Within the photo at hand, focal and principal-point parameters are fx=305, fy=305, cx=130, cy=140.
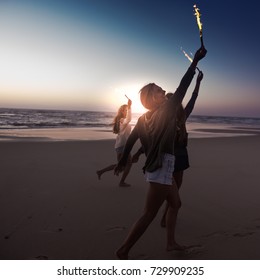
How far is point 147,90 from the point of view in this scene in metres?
3.03

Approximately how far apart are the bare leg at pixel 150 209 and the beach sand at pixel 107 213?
1.75 ft

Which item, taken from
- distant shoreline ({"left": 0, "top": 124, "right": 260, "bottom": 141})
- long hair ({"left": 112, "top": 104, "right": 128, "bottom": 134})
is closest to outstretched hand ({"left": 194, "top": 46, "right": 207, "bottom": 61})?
long hair ({"left": 112, "top": 104, "right": 128, "bottom": 134})

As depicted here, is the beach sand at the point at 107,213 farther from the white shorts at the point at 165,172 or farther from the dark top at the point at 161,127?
the dark top at the point at 161,127

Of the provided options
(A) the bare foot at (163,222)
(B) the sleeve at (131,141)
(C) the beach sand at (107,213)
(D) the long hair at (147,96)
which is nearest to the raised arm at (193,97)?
(B) the sleeve at (131,141)

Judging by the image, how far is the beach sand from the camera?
386 centimetres

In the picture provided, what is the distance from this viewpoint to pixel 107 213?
520 cm

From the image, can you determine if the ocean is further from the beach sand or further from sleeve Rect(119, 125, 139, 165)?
sleeve Rect(119, 125, 139, 165)

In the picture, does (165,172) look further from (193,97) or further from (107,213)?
(107,213)

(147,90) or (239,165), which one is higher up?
(147,90)

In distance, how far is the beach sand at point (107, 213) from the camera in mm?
3855

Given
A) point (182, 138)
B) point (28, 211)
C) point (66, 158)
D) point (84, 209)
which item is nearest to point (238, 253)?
point (182, 138)

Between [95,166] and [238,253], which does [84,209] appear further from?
[95,166]

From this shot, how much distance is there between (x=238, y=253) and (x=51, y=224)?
2.67 meters

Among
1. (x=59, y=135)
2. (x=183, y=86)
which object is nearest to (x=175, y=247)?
(x=183, y=86)
